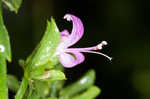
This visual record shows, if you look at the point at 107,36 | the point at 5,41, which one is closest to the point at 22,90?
the point at 5,41

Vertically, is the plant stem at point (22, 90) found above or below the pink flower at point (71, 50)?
below

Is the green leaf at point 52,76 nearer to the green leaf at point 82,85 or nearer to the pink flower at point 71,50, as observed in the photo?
the pink flower at point 71,50

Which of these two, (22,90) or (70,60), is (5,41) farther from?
(70,60)

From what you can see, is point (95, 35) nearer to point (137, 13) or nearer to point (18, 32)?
point (137, 13)

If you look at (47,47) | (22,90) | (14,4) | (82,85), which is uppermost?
(14,4)

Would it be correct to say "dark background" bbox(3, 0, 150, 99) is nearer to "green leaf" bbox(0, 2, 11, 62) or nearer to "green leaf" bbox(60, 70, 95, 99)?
"green leaf" bbox(60, 70, 95, 99)

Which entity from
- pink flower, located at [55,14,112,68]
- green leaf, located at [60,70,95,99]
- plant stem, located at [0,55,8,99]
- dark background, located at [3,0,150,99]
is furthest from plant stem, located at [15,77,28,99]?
dark background, located at [3,0,150,99]

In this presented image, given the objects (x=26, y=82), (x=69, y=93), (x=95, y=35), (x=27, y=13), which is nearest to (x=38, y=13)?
(x=27, y=13)

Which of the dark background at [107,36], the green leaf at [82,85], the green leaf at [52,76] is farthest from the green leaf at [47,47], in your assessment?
the dark background at [107,36]
